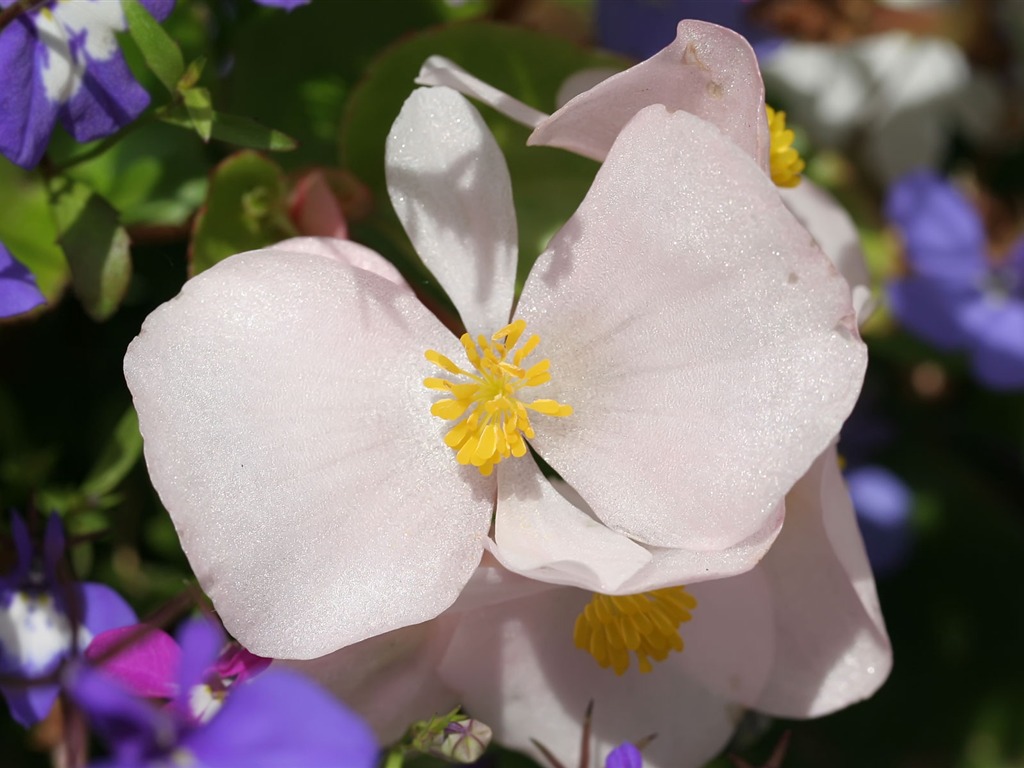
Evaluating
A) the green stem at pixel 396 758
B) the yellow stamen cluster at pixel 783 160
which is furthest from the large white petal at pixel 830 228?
the green stem at pixel 396 758

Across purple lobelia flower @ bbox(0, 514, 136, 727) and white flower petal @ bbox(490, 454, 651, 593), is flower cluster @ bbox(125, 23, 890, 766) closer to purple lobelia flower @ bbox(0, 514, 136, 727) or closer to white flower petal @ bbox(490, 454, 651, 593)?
white flower petal @ bbox(490, 454, 651, 593)

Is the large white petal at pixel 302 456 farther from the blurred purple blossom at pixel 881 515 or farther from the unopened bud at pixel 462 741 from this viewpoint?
the blurred purple blossom at pixel 881 515

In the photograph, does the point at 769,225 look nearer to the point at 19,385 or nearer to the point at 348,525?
the point at 348,525

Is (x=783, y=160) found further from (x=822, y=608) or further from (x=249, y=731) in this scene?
(x=249, y=731)

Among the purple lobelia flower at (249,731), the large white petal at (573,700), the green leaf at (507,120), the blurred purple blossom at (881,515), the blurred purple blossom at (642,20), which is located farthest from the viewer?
the blurred purple blossom at (881,515)

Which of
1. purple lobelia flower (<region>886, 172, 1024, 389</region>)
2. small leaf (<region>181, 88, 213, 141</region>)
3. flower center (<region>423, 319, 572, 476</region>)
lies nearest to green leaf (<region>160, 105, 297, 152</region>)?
small leaf (<region>181, 88, 213, 141</region>)
